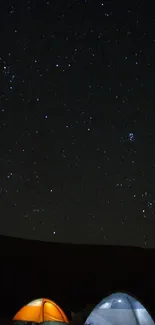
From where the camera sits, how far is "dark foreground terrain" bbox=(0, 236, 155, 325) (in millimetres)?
20542

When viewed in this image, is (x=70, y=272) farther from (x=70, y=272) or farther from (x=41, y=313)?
(x=41, y=313)

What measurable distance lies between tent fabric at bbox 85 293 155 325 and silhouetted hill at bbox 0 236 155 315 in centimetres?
924

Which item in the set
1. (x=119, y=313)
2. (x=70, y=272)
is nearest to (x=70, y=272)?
(x=70, y=272)

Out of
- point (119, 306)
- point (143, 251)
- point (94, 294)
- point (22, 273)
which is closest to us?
point (119, 306)

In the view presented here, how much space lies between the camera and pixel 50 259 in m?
27.4

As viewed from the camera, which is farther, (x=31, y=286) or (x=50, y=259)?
(x=50, y=259)

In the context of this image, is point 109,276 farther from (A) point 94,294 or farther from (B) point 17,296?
(B) point 17,296

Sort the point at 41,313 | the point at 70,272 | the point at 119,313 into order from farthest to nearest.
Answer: the point at 70,272
the point at 41,313
the point at 119,313

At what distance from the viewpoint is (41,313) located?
843 centimetres

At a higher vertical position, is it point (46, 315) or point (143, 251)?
point (143, 251)

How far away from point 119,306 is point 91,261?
65.2 ft

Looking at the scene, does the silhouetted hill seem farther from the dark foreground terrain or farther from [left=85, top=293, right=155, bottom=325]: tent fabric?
[left=85, top=293, right=155, bottom=325]: tent fabric

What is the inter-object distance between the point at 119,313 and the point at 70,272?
18.3m

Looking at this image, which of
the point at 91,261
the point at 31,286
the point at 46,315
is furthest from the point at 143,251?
the point at 46,315
